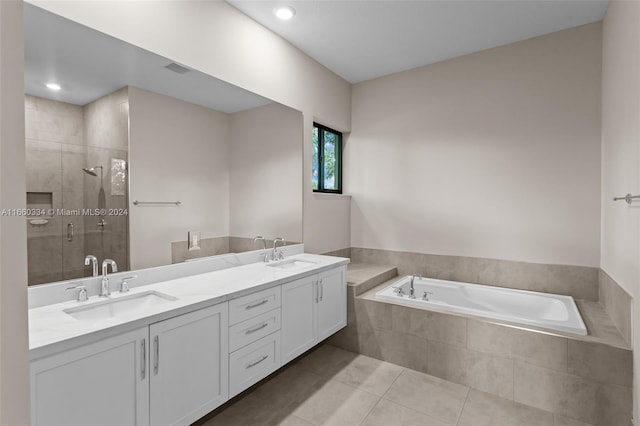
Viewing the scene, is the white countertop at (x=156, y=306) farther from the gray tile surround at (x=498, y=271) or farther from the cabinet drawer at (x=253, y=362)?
the gray tile surround at (x=498, y=271)

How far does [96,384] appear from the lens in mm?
1210

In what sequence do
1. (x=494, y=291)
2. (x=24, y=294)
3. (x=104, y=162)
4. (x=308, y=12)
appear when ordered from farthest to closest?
1. (x=494, y=291)
2. (x=308, y=12)
3. (x=104, y=162)
4. (x=24, y=294)

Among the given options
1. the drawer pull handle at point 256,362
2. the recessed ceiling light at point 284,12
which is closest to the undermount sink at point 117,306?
the drawer pull handle at point 256,362

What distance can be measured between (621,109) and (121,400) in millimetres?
3170

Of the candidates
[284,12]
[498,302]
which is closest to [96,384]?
[284,12]

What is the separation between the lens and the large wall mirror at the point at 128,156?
1.47 meters

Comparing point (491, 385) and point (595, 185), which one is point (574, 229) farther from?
point (491, 385)

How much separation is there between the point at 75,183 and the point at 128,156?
0.30m

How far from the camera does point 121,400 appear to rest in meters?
1.28

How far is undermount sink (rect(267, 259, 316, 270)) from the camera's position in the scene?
2.65 meters

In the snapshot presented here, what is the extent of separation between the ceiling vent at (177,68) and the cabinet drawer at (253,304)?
1.45 meters

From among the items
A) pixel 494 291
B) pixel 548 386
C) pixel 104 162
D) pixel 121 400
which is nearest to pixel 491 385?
pixel 548 386

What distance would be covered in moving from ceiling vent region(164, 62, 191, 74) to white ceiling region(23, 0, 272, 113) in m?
0.02

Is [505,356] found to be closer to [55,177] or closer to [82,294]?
[82,294]
